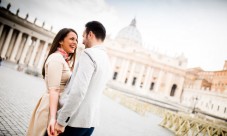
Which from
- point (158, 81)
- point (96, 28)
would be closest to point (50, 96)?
point (96, 28)

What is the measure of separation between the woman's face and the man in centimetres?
43

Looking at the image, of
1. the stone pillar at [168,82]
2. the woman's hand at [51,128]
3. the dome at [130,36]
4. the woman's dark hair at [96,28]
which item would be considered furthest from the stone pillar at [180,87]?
the woman's hand at [51,128]

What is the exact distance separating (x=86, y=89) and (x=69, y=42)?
41.8 inches

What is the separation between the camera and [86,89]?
2.20 m

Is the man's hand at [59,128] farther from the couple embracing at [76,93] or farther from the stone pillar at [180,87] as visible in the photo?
the stone pillar at [180,87]

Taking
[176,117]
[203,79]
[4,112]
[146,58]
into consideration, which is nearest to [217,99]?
[203,79]

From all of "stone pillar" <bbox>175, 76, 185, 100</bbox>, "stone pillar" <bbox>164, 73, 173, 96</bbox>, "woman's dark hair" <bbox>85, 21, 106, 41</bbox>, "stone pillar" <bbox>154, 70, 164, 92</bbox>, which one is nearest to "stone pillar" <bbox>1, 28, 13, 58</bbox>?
"stone pillar" <bbox>154, 70, 164, 92</bbox>

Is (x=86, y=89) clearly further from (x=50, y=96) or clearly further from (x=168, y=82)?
(x=168, y=82)

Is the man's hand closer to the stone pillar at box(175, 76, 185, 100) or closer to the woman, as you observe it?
the woman

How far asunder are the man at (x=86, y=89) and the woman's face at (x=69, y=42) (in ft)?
1.40

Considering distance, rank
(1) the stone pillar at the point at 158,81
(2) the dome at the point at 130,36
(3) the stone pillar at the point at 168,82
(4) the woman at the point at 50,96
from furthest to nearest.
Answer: (2) the dome at the point at 130,36 < (3) the stone pillar at the point at 168,82 < (1) the stone pillar at the point at 158,81 < (4) the woman at the point at 50,96

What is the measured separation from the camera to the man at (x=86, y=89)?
216 centimetres

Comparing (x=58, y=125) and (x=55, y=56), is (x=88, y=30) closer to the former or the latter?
(x=55, y=56)

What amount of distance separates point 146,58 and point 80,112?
2545 inches
